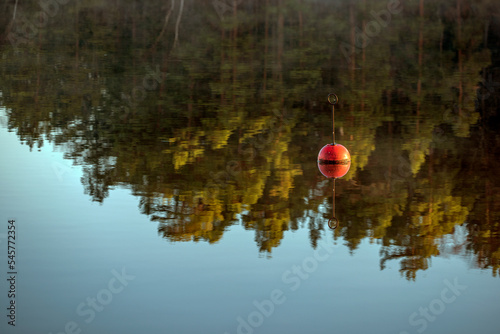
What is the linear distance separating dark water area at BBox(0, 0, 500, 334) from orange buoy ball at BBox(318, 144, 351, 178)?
1.47 feet

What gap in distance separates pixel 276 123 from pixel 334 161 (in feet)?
36.5

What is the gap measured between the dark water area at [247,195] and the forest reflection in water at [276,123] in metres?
0.12

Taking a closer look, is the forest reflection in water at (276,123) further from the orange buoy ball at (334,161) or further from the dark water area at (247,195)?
→ the orange buoy ball at (334,161)

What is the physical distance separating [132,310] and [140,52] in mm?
54611

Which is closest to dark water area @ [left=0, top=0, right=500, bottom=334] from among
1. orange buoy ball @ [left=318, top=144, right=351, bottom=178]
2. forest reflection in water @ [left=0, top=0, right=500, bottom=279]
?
forest reflection in water @ [left=0, top=0, right=500, bottom=279]

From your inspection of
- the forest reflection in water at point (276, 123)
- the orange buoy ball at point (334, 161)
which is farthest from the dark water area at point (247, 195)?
the orange buoy ball at point (334, 161)

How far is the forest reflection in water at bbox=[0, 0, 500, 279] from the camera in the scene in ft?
86.5

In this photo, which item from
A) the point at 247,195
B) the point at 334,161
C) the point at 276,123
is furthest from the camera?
the point at 276,123

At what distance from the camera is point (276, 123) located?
42.4 metres

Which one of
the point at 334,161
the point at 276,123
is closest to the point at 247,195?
the point at 334,161

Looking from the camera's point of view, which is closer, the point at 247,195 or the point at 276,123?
the point at 247,195

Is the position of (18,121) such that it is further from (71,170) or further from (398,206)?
(398,206)

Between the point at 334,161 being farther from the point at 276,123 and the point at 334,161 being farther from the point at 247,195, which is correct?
the point at 276,123

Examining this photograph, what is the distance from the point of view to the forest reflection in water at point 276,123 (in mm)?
26359
